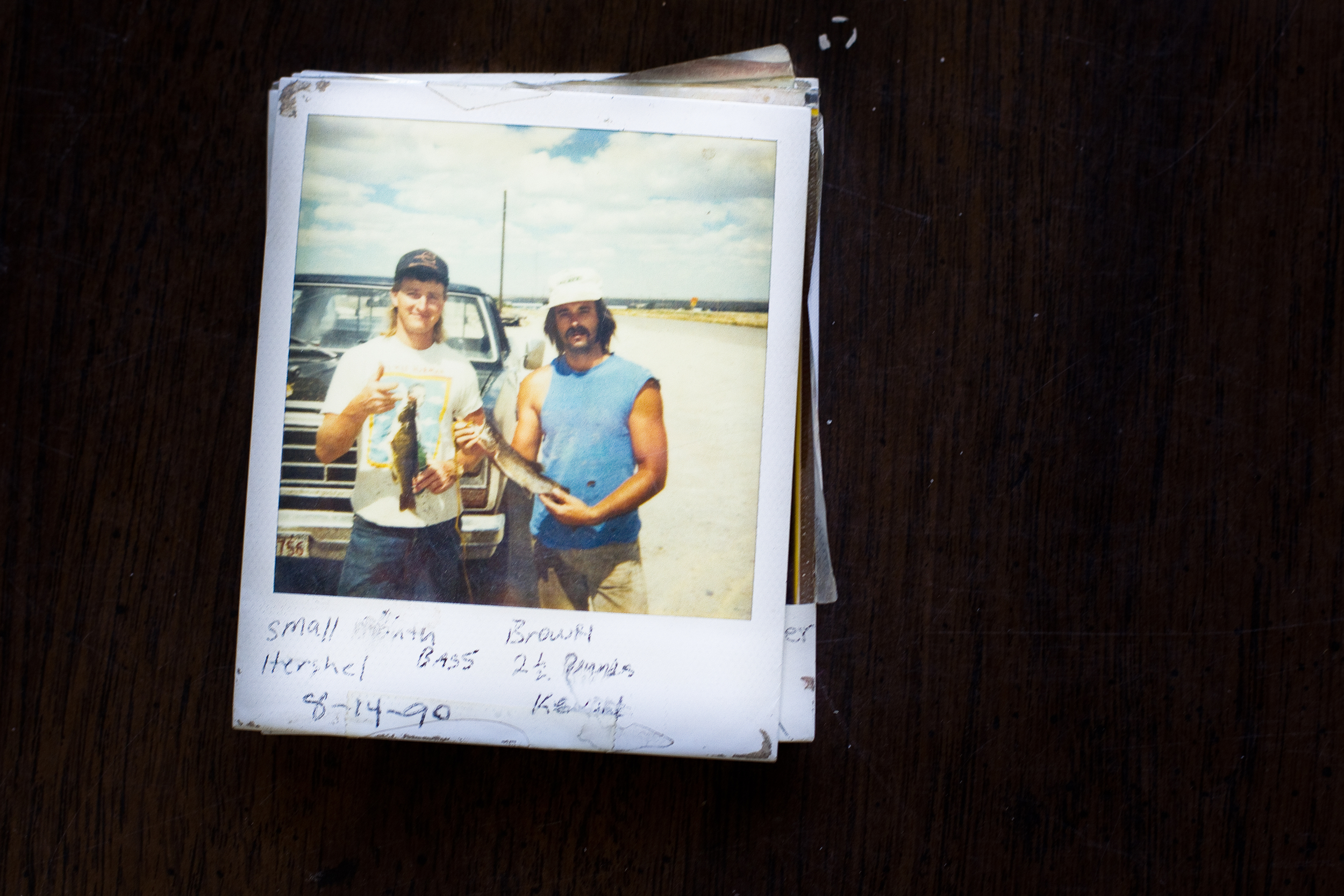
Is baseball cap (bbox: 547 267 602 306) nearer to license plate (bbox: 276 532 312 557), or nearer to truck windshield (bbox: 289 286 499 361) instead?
truck windshield (bbox: 289 286 499 361)

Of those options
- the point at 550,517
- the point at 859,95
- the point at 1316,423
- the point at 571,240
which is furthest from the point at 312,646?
the point at 1316,423

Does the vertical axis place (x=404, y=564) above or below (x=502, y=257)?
below

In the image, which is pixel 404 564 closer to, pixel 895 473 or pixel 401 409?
pixel 401 409

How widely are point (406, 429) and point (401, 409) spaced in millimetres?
10

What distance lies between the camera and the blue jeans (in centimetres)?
47

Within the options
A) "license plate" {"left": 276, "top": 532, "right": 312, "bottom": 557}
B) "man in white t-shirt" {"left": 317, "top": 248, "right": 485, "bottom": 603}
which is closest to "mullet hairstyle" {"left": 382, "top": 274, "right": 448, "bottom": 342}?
"man in white t-shirt" {"left": 317, "top": 248, "right": 485, "bottom": 603}

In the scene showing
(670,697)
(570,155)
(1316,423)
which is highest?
(570,155)

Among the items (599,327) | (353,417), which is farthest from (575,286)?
(353,417)

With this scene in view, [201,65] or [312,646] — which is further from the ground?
[201,65]

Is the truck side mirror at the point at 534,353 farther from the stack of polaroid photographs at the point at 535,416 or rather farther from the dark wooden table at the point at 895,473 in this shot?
the dark wooden table at the point at 895,473

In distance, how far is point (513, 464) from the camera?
0.47 m

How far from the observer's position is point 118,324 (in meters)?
0.48

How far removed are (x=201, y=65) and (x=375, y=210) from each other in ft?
0.38

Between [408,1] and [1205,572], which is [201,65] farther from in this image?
[1205,572]
